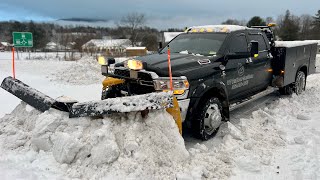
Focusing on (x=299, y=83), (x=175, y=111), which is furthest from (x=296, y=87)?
(x=175, y=111)

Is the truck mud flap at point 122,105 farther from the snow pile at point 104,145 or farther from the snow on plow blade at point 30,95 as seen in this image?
the snow on plow blade at point 30,95

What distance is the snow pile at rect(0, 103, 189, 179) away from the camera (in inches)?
151

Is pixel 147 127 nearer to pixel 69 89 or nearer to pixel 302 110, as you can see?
pixel 302 110

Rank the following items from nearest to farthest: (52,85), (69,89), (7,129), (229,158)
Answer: (229,158), (7,129), (69,89), (52,85)

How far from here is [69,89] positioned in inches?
406

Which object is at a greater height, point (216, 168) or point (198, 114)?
point (198, 114)

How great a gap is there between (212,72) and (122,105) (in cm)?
184

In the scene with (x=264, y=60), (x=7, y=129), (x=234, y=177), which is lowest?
(x=234, y=177)

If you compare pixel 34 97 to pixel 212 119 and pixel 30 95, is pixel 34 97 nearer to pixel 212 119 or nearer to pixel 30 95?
pixel 30 95

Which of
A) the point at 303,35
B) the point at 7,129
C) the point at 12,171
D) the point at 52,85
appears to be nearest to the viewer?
the point at 12,171

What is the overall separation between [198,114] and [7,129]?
299cm

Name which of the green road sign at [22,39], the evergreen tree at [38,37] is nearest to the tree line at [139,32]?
the evergreen tree at [38,37]

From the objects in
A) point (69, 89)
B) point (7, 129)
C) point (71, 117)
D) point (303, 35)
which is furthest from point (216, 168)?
point (303, 35)

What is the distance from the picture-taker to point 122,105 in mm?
4059
